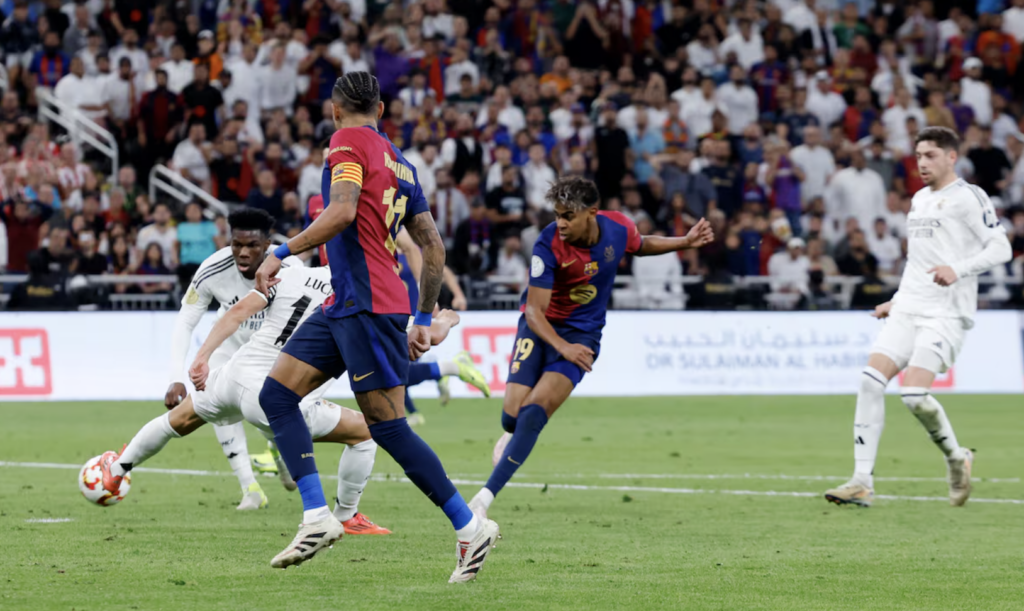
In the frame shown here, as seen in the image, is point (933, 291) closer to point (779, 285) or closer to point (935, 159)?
point (935, 159)

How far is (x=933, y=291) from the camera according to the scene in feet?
34.2

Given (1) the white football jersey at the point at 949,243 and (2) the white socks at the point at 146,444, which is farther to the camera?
(1) the white football jersey at the point at 949,243

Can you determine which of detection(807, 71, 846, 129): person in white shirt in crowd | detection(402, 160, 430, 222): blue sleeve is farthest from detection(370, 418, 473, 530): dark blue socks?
detection(807, 71, 846, 129): person in white shirt in crowd

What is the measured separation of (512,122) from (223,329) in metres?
15.5

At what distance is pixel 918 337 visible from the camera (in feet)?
34.2

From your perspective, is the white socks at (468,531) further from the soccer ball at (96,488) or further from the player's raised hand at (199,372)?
the soccer ball at (96,488)

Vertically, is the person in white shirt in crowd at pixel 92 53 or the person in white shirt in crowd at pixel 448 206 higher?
the person in white shirt in crowd at pixel 92 53

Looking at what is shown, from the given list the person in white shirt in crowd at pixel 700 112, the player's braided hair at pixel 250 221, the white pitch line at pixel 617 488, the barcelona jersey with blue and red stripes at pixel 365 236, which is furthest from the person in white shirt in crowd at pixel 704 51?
the barcelona jersey with blue and red stripes at pixel 365 236

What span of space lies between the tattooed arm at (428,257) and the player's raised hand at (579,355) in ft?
6.89

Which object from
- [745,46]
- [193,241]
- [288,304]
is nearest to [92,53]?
[193,241]

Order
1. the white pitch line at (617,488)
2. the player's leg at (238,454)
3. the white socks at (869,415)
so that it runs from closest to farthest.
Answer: the player's leg at (238,454)
the white socks at (869,415)
the white pitch line at (617,488)

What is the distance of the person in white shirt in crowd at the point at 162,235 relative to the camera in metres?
20.7

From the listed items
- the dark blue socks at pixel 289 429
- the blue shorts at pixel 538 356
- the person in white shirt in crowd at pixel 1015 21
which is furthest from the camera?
the person in white shirt in crowd at pixel 1015 21

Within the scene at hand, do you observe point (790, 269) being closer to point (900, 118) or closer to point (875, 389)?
point (900, 118)
